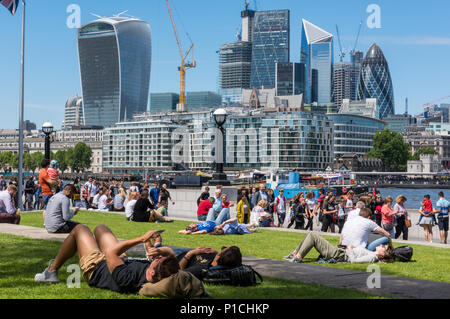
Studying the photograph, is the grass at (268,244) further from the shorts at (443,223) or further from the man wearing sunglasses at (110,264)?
the shorts at (443,223)

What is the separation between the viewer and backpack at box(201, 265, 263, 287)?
9375 mm

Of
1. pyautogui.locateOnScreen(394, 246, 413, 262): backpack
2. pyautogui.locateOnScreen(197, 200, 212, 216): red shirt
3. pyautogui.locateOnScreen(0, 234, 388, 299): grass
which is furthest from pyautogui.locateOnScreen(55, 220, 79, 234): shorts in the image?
pyautogui.locateOnScreen(394, 246, 413, 262): backpack

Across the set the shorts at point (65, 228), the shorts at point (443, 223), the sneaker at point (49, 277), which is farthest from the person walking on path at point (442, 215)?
the sneaker at point (49, 277)

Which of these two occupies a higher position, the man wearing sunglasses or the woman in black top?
the man wearing sunglasses

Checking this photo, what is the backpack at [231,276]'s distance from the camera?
9.38m

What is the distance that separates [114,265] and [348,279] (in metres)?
3.96

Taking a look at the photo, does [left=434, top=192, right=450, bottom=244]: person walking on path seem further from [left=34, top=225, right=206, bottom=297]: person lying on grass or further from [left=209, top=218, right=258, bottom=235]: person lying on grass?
[left=34, top=225, right=206, bottom=297]: person lying on grass

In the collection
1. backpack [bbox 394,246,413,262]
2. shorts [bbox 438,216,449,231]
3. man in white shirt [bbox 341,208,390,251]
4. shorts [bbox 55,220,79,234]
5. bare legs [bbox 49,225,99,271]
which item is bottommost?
shorts [bbox 438,216,449,231]

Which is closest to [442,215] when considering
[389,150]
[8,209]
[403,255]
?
[403,255]

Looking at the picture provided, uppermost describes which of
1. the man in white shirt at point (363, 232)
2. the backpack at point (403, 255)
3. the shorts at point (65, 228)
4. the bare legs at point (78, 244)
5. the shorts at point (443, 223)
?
the bare legs at point (78, 244)

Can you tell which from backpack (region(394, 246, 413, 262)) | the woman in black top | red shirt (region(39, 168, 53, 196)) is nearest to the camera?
backpack (region(394, 246, 413, 262))

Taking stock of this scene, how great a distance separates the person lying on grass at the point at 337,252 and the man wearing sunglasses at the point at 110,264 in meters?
4.40

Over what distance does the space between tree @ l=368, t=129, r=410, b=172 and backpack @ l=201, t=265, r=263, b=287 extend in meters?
184

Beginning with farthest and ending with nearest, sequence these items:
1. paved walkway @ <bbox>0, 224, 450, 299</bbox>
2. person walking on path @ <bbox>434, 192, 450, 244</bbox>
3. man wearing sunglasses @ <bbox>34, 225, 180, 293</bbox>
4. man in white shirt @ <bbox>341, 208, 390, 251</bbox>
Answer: person walking on path @ <bbox>434, 192, 450, 244</bbox>, man in white shirt @ <bbox>341, 208, 390, 251</bbox>, paved walkway @ <bbox>0, 224, 450, 299</bbox>, man wearing sunglasses @ <bbox>34, 225, 180, 293</bbox>
